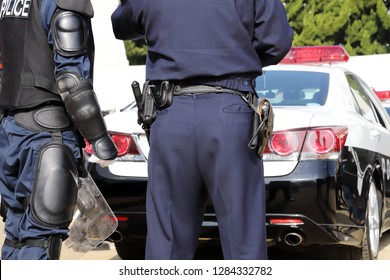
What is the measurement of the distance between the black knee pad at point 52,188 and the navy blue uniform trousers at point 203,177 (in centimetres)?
59

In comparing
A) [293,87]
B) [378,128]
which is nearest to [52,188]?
[293,87]

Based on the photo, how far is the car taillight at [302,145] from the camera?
6340mm

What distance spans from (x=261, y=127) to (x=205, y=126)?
270 mm

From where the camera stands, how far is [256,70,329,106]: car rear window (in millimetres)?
7066

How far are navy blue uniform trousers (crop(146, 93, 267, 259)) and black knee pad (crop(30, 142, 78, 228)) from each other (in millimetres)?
586

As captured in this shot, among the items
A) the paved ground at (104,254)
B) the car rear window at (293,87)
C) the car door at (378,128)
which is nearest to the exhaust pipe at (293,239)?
the car rear window at (293,87)

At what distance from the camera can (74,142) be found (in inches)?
202

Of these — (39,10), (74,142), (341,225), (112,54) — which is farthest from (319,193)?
(112,54)

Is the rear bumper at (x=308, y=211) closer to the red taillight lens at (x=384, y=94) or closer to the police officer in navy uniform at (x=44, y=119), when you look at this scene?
the police officer in navy uniform at (x=44, y=119)

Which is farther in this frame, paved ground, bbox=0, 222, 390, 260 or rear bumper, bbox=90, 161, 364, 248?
paved ground, bbox=0, 222, 390, 260

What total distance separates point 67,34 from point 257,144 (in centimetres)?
110

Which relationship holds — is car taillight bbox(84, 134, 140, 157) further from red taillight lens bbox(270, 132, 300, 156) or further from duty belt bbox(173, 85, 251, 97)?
duty belt bbox(173, 85, 251, 97)

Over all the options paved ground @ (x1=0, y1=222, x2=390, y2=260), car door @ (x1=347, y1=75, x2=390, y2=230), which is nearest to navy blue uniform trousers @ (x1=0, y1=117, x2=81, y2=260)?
paved ground @ (x1=0, y1=222, x2=390, y2=260)

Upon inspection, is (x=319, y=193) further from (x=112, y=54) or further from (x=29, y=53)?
(x=112, y=54)
